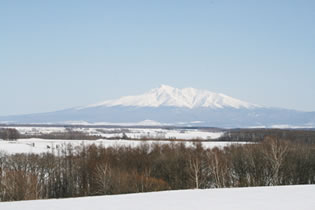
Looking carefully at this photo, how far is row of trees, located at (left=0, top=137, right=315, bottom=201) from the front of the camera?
125ft

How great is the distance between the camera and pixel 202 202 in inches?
674

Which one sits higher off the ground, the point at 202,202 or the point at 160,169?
the point at 202,202

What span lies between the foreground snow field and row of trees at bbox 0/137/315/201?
1637 centimetres

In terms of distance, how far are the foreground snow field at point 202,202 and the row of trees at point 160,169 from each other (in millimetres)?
16372

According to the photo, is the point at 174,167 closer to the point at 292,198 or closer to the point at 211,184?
the point at 211,184

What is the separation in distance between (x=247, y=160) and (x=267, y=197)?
27.4 metres

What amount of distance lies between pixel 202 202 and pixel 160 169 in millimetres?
28730

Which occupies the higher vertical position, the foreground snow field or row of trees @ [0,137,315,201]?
the foreground snow field

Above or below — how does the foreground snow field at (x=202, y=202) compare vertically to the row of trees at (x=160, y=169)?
above

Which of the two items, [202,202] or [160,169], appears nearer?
[202,202]

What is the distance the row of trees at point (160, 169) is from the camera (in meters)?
38.0

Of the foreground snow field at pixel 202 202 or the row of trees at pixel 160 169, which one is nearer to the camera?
the foreground snow field at pixel 202 202

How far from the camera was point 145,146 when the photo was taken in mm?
54125

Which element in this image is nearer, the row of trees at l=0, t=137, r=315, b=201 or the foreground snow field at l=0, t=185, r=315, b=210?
the foreground snow field at l=0, t=185, r=315, b=210
